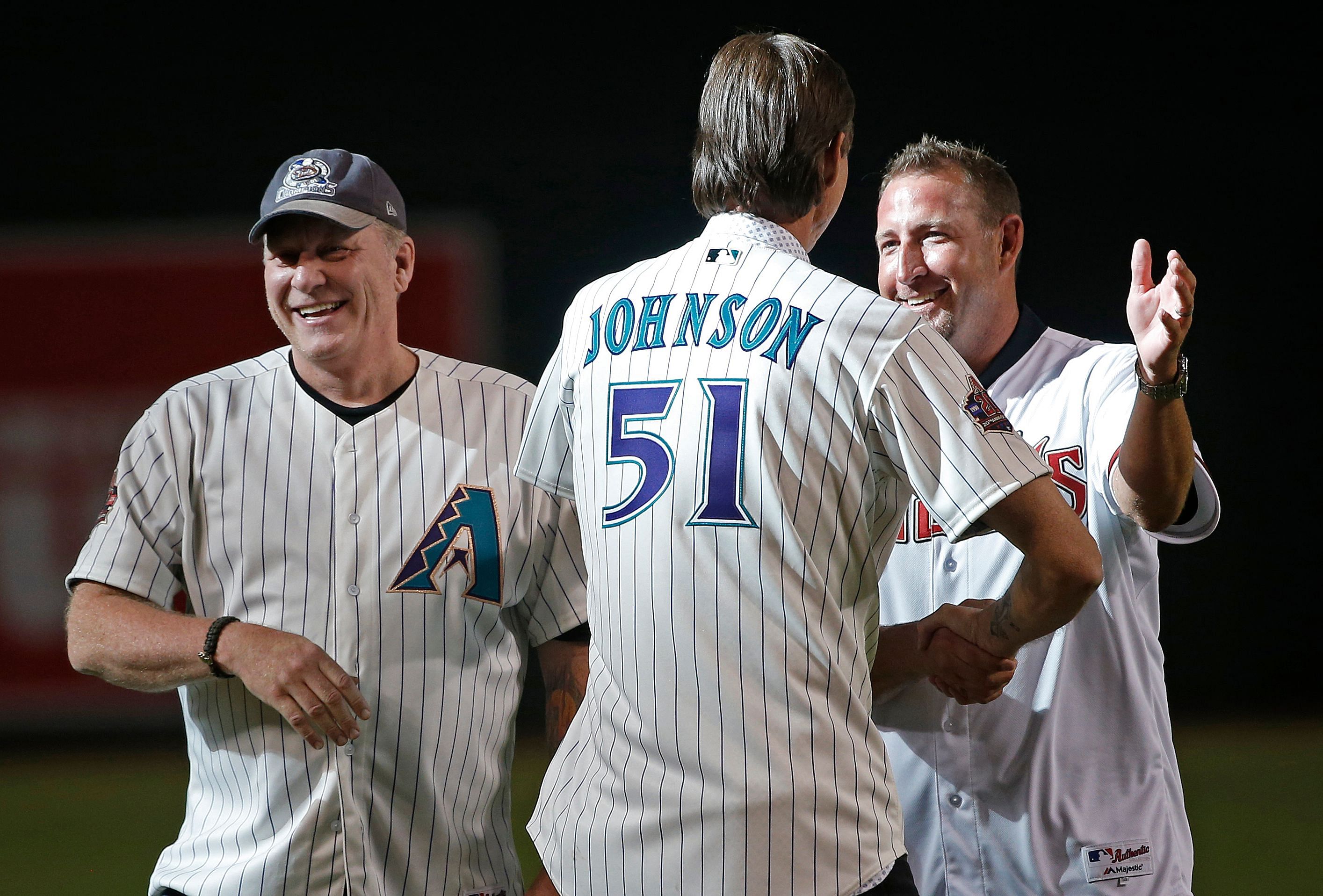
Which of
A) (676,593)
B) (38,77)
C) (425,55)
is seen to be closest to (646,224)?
(425,55)

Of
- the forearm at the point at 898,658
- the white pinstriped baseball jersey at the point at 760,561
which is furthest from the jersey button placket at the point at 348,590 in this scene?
the forearm at the point at 898,658

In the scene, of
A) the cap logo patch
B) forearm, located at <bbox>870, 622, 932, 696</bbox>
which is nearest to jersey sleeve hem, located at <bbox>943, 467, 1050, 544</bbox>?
forearm, located at <bbox>870, 622, 932, 696</bbox>

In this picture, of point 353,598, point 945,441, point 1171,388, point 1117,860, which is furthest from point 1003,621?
point 353,598

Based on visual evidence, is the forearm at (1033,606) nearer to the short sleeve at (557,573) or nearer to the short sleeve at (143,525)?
the short sleeve at (557,573)

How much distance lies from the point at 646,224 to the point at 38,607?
2.99m

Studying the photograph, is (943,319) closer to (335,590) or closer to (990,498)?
(990,498)

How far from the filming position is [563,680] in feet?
6.44

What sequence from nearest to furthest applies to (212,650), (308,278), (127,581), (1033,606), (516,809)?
(1033,606), (212,650), (127,581), (308,278), (516,809)

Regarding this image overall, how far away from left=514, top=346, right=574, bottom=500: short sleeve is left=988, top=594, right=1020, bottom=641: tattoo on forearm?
0.54 metres

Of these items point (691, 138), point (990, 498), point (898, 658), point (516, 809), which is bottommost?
point (516, 809)

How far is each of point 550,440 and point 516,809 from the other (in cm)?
334

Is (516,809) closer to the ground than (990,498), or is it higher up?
closer to the ground

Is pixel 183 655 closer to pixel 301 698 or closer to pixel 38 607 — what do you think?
pixel 301 698

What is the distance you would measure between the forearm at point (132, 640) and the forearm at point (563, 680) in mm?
528
